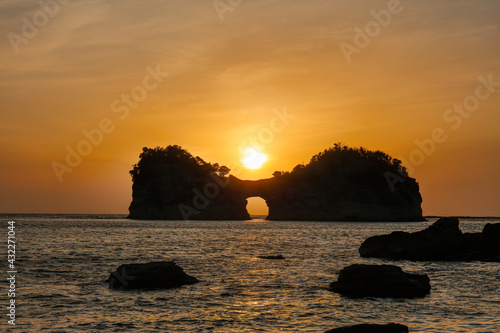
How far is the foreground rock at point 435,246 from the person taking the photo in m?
46.8

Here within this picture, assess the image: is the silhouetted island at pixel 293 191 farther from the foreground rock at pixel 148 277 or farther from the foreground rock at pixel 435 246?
the foreground rock at pixel 148 277

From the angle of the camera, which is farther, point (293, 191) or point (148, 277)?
point (293, 191)

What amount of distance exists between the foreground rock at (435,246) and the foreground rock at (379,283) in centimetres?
2014

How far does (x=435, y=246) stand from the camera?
46.8 m

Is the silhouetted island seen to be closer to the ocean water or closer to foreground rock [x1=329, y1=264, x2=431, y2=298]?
the ocean water

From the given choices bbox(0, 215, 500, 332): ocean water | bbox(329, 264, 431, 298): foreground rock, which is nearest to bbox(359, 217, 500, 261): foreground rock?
bbox(0, 215, 500, 332): ocean water

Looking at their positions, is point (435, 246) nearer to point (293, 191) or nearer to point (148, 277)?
point (148, 277)

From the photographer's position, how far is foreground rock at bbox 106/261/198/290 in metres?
28.1

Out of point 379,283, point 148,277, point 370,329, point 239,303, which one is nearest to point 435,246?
point 379,283

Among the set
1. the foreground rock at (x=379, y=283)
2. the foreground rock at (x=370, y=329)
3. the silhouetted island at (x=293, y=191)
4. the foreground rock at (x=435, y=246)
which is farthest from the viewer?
the silhouetted island at (x=293, y=191)

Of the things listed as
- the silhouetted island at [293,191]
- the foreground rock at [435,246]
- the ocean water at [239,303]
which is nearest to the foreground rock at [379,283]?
the ocean water at [239,303]

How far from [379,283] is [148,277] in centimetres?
1267

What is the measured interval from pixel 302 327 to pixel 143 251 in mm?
36647

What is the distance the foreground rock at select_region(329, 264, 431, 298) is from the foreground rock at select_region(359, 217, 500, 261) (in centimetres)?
2014
